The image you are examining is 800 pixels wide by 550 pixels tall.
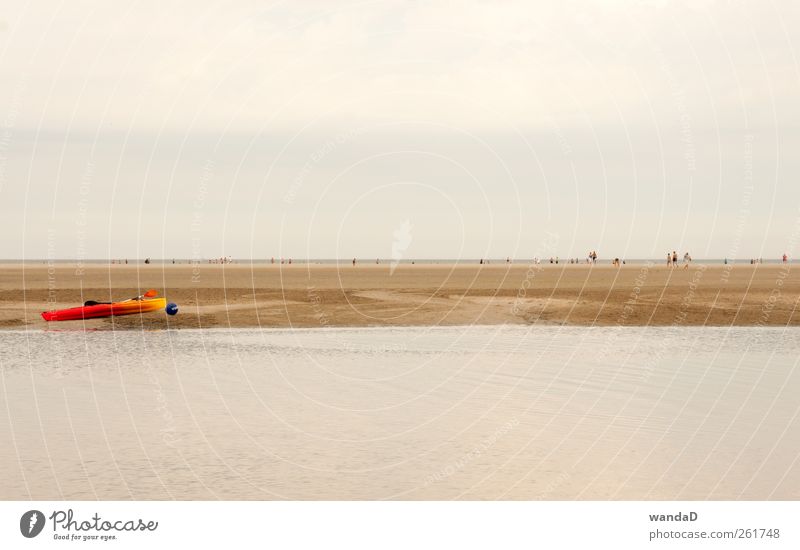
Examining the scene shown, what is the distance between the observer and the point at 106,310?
46.7 metres

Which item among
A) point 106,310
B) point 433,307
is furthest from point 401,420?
point 433,307

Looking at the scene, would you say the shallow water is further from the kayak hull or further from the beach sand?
the beach sand

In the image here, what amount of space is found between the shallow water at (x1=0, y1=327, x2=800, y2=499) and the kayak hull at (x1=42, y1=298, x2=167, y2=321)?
768cm

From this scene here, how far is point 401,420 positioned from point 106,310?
97.3 ft

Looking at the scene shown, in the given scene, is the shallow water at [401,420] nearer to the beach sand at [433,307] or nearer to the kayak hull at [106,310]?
the kayak hull at [106,310]

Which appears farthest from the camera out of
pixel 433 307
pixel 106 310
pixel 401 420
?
pixel 433 307

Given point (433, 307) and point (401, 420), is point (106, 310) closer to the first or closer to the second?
point (433, 307)

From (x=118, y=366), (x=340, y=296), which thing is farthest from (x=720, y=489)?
(x=340, y=296)

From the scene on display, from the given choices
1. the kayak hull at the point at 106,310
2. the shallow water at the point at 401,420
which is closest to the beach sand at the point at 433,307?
the kayak hull at the point at 106,310

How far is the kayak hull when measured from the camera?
4547cm

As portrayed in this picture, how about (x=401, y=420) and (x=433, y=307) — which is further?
(x=433, y=307)

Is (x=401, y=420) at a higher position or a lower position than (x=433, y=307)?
lower

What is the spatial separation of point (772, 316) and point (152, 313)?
3611 centimetres

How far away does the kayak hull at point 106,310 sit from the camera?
45.5 meters
